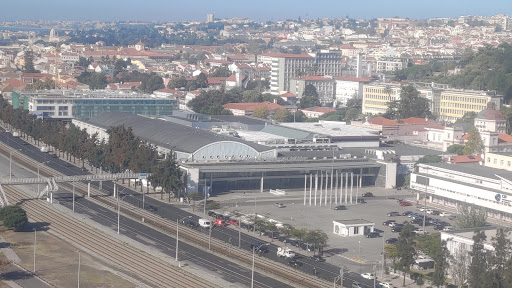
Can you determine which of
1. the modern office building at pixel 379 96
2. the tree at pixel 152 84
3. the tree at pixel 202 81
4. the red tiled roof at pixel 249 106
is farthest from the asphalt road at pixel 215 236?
the tree at pixel 202 81

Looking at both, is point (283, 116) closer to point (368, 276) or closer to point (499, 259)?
point (368, 276)

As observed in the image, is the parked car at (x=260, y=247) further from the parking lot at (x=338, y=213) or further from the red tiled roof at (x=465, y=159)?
the red tiled roof at (x=465, y=159)

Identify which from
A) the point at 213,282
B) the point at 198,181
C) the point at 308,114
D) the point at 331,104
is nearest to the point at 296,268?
the point at 213,282

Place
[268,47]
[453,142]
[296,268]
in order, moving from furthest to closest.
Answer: [268,47], [453,142], [296,268]

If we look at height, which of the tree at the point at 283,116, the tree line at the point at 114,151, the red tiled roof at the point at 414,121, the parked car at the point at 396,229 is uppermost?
the red tiled roof at the point at 414,121

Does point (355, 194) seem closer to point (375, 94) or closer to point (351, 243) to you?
point (351, 243)
